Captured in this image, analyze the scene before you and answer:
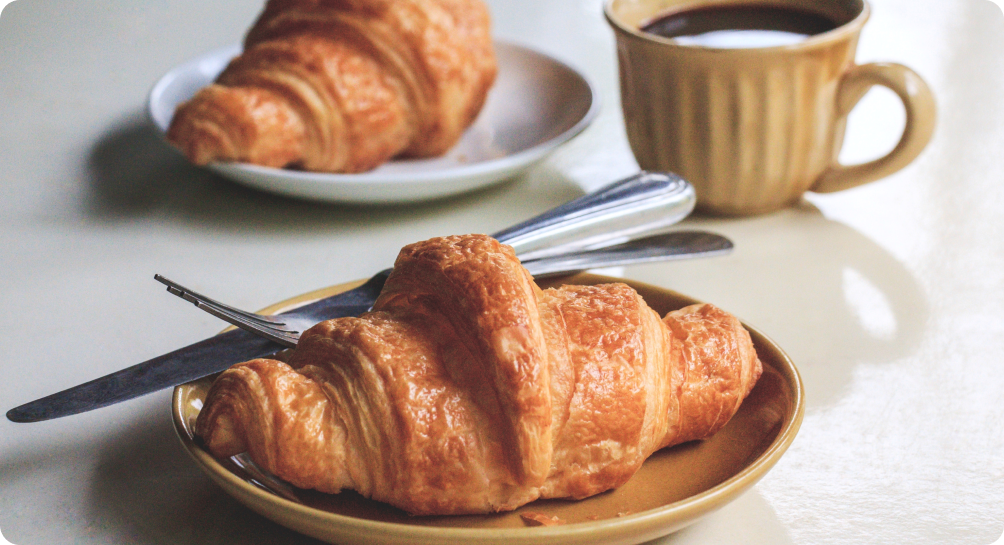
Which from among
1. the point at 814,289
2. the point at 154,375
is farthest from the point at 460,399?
the point at 814,289

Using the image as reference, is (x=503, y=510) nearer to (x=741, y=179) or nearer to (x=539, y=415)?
(x=539, y=415)

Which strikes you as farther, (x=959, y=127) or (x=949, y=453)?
(x=959, y=127)

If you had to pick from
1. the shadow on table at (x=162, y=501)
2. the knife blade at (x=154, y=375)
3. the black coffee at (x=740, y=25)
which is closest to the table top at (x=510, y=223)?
the shadow on table at (x=162, y=501)

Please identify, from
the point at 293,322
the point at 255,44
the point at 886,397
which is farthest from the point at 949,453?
the point at 255,44

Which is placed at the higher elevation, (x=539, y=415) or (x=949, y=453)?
(x=539, y=415)

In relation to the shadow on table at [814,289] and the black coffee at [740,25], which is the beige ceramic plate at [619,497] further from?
the black coffee at [740,25]

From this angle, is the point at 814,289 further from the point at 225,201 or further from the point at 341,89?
the point at 225,201

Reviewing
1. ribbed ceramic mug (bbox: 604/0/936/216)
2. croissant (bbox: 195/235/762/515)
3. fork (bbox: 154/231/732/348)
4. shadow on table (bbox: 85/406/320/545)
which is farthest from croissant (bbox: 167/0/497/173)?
croissant (bbox: 195/235/762/515)
